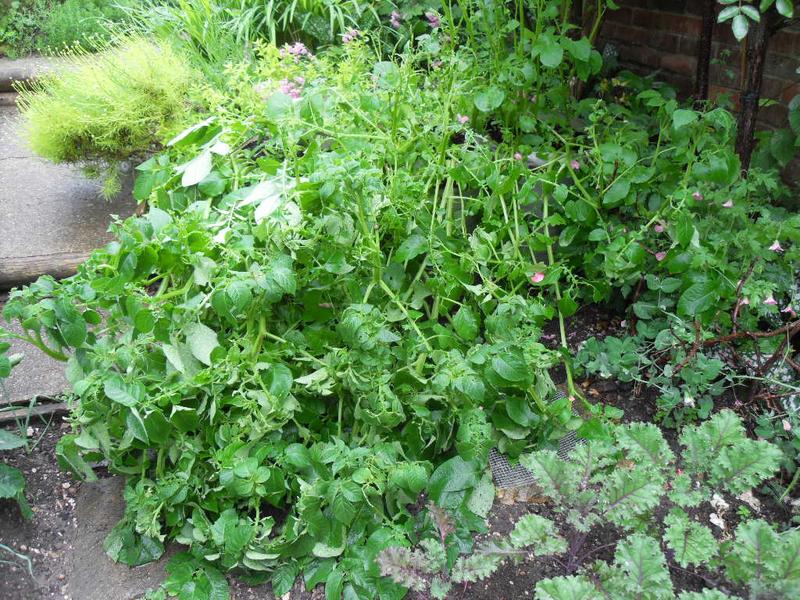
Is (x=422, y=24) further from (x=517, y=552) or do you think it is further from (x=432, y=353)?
(x=517, y=552)

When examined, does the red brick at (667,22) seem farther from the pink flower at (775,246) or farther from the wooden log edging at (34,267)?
the wooden log edging at (34,267)

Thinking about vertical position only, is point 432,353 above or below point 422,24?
below

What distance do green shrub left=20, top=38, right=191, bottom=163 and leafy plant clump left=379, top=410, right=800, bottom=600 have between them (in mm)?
1989

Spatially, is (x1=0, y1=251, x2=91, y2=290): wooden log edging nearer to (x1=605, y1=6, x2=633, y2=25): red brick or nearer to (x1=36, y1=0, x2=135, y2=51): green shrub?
(x1=605, y1=6, x2=633, y2=25): red brick

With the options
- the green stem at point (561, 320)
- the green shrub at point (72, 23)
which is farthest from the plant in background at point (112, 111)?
the green shrub at point (72, 23)

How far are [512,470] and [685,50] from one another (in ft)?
6.92

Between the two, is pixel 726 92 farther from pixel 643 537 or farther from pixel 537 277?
pixel 643 537

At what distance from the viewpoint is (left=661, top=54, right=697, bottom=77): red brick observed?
9.64 ft

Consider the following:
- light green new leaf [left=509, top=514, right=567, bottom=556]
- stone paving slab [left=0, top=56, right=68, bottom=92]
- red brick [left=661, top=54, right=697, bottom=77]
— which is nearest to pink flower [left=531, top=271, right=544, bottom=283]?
light green new leaf [left=509, top=514, right=567, bottom=556]

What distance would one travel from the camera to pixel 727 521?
173cm

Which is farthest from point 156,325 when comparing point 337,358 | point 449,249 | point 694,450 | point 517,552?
point 694,450

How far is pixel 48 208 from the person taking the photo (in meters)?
3.03

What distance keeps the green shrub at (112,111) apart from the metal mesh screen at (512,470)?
5.80 ft

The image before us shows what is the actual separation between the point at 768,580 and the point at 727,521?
542 mm
